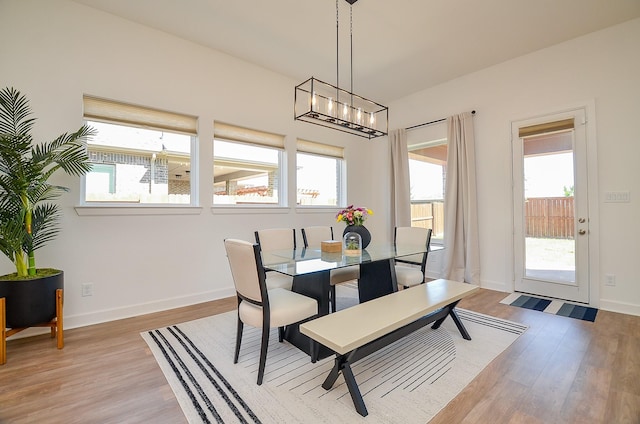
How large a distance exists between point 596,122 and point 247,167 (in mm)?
4206

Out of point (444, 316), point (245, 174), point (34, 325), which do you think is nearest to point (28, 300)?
point (34, 325)

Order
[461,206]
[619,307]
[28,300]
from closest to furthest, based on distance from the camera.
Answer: [28,300]
[619,307]
[461,206]

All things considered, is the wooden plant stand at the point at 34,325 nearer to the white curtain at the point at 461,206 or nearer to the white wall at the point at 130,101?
the white wall at the point at 130,101

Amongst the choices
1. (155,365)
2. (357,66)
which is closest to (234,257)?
(155,365)

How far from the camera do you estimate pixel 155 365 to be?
2057 millimetres

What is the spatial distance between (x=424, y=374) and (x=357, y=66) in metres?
3.73

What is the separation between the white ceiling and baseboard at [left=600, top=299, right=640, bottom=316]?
3.00 metres

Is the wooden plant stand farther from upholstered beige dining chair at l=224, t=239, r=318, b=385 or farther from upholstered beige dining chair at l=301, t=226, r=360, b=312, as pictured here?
upholstered beige dining chair at l=301, t=226, r=360, b=312

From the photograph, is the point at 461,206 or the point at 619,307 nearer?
the point at 619,307

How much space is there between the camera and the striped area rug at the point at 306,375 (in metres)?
1.58

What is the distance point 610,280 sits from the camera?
3.14 meters

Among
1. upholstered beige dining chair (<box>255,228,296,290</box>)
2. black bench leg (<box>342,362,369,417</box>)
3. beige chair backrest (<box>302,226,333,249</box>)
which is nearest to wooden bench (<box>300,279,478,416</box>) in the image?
black bench leg (<box>342,362,369,417</box>)

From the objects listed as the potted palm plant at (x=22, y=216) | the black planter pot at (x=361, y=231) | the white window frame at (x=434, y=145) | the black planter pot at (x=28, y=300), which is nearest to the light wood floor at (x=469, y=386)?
the black planter pot at (x=28, y=300)

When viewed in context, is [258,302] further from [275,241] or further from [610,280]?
[610,280]
